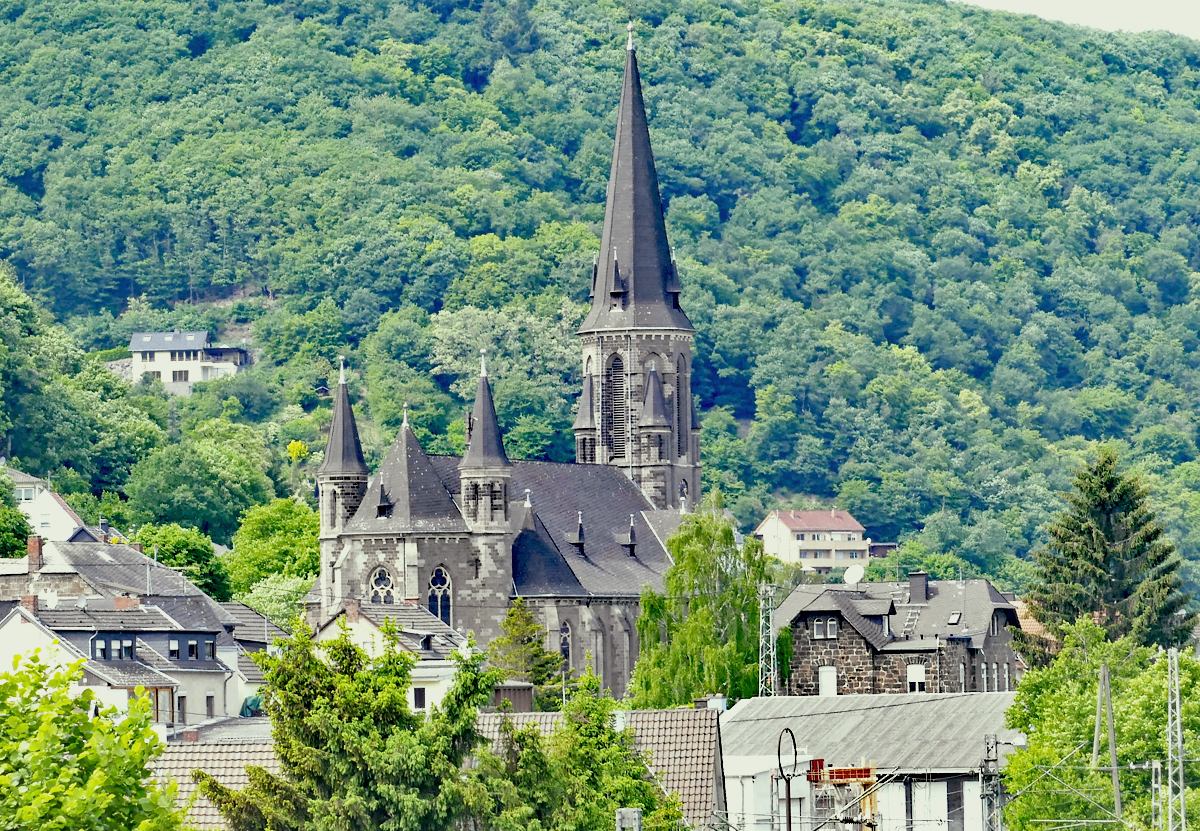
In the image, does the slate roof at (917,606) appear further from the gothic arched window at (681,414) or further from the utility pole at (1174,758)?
the utility pole at (1174,758)

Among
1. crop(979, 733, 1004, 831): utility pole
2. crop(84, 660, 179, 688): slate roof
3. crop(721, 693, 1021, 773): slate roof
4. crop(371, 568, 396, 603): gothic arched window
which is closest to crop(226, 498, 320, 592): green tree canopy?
crop(371, 568, 396, 603): gothic arched window

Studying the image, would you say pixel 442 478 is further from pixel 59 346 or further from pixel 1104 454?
pixel 59 346

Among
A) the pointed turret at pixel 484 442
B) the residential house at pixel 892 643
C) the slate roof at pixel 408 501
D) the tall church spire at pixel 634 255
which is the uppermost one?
the tall church spire at pixel 634 255

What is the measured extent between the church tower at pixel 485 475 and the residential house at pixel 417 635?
14.0ft

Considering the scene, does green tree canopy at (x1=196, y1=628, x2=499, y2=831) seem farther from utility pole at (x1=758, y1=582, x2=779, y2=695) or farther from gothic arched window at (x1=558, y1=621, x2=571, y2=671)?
gothic arched window at (x1=558, y1=621, x2=571, y2=671)

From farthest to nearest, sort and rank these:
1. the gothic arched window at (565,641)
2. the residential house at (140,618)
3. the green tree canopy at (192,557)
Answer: the green tree canopy at (192,557) < the gothic arched window at (565,641) < the residential house at (140,618)

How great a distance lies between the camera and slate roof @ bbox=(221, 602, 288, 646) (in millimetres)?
106938

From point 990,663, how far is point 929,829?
51018mm

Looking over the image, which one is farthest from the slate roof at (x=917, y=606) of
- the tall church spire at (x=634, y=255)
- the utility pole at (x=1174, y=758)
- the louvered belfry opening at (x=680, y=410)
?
the utility pole at (x=1174, y=758)

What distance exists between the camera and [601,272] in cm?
13262

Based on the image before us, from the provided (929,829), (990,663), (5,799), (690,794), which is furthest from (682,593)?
(5,799)

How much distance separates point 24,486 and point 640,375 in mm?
32263

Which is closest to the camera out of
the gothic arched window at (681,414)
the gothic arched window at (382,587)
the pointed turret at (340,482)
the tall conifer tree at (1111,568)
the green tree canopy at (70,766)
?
the green tree canopy at (70,766)

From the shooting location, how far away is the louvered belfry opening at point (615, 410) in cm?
12950
